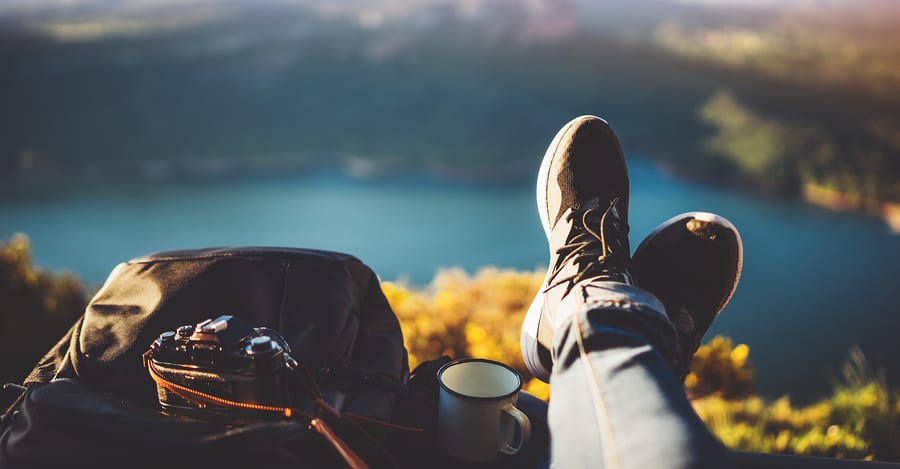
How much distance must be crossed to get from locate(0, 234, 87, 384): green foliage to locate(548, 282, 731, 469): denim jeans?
1298 mm

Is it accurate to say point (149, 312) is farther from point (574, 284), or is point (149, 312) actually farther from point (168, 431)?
point (574, 284)

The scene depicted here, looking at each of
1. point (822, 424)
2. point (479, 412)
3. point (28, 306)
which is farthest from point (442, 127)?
point (479, 412)

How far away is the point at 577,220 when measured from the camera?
0.94 metres

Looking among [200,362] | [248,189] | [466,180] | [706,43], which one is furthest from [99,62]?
[706,43]

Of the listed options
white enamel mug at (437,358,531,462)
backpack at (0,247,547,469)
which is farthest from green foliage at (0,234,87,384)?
white enamel mug at (437,358,531,462)

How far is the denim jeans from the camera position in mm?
446

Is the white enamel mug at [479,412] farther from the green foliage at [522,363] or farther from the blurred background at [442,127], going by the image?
the blurred background at [442,127]

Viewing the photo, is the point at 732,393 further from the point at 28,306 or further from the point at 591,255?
the point at 28,306

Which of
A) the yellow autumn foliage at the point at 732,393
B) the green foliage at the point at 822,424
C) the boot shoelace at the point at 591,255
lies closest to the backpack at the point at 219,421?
the boot shoelace at the point at 591,255

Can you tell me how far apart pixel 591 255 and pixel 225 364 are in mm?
517

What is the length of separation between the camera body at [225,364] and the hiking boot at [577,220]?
0.35m

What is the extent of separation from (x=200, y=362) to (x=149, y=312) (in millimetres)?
212

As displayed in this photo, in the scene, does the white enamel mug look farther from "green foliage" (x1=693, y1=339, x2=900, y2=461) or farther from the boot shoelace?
"green foliage" (x1=693, y1=339, x2=900, y2=461)

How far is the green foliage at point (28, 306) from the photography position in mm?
1300
